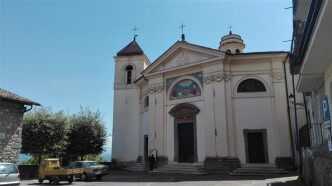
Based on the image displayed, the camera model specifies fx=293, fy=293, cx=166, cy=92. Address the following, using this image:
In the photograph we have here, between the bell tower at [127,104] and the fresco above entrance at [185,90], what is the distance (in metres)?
5.53

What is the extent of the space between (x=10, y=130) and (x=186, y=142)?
1175 centimetres

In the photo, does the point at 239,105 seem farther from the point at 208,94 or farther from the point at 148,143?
the point at 148,143

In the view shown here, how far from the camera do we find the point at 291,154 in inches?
744

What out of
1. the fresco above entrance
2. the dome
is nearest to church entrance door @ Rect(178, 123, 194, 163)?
the fresco above entrance

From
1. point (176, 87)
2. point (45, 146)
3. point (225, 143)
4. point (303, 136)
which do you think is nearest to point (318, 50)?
point (303, 136)

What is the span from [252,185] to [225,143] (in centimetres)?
680

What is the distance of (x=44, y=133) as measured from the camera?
69.7ft

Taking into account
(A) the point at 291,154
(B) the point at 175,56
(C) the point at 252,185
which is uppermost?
(B) the point at 175,56

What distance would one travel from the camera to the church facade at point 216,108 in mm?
19656

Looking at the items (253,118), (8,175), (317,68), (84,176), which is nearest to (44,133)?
(84,176)

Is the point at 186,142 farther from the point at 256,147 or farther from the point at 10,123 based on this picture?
the point at 10,123

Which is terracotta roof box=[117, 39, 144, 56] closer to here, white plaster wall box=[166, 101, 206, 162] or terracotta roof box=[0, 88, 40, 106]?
white plaster wall box=[166, 101, 206, 162]

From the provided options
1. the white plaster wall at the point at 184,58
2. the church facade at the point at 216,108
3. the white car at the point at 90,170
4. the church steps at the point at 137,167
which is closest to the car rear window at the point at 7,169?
the white car at the point at 90,170

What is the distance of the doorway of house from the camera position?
70.4ft
